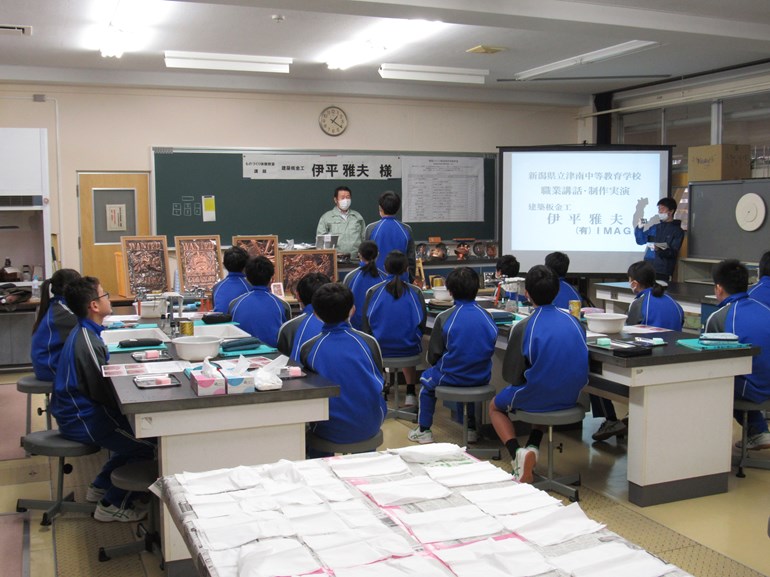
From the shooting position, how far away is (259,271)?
483 centimetres

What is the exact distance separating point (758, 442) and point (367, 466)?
331cm

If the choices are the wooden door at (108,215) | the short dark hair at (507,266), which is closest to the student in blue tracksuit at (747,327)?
the short dark hair at (507,266)

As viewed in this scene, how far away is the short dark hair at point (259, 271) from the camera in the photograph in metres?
4.82

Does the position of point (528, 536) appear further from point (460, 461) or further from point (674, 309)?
point (674, 309)

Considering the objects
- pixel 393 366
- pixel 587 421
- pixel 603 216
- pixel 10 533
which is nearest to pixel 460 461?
pixel 10 533

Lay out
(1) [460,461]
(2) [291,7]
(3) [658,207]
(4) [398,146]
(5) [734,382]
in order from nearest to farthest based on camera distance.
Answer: (1) [460,461], (5) [734,382], (2) [291,7], (3) [658,207], (4) [398,146]

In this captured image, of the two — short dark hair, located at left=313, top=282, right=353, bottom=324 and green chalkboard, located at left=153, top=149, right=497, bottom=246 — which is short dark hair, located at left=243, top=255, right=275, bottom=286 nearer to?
short dark hair, located at left=313, top=282, right=353, bottom=324

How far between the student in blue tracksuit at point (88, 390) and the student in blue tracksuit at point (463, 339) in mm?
1729

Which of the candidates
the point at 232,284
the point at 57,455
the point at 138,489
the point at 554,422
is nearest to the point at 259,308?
the point at 232,284

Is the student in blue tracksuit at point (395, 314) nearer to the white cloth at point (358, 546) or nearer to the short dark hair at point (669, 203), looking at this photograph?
the white cloth at point (358, 546)

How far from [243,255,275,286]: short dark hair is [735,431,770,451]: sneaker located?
119 inches

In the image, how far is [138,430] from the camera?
2877mm

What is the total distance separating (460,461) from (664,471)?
2053 millimetres

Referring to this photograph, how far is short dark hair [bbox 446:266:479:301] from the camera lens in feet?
14.6
